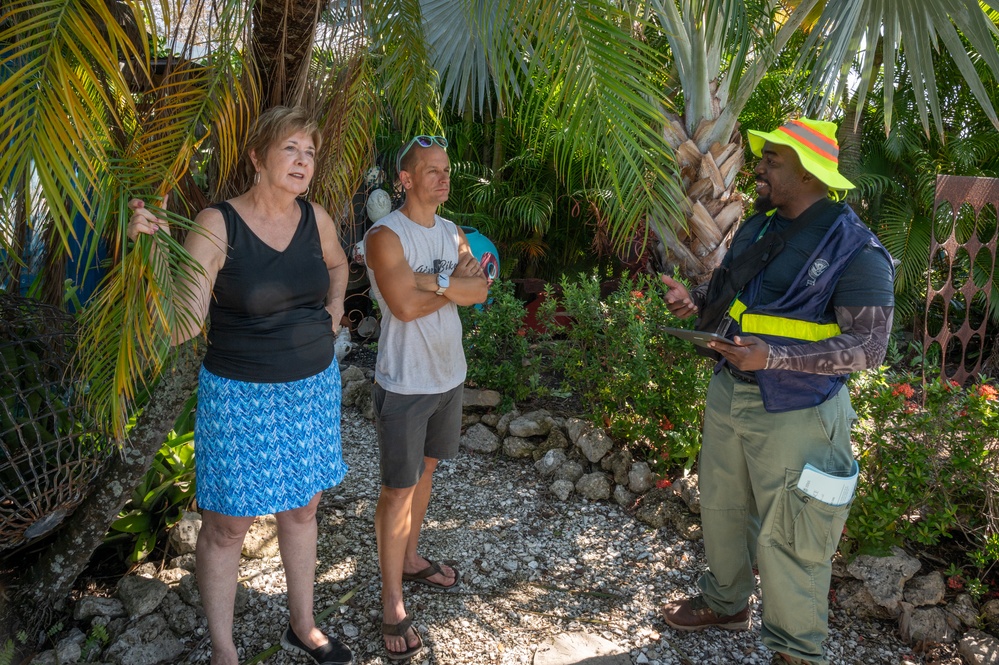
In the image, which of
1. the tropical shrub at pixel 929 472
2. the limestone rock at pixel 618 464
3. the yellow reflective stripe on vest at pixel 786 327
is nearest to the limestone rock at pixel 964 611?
the tropical shrub at pixel 929 472

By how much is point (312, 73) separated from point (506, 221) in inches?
174

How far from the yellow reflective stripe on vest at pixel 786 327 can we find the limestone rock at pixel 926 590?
1410mm

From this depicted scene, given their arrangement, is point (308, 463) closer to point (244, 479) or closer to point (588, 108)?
point (244, 479)

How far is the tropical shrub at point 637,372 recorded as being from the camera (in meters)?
4.06

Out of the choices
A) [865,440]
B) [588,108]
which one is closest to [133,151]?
[588,108]

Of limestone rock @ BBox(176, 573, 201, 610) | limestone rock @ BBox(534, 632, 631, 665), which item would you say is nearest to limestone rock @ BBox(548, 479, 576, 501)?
limestone rock @ BBox(534, 632, 631, 665)

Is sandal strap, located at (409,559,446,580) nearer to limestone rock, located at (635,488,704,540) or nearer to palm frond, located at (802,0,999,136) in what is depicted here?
limestone rock, located at (635,488,704,540)

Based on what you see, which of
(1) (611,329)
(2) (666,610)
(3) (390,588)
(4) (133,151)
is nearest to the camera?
(4) (133,151)

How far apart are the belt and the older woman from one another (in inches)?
58.6

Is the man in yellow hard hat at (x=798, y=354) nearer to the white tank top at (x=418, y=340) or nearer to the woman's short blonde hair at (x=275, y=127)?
the white tank top at (x=418, y=340)

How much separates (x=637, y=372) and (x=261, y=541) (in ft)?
6.81

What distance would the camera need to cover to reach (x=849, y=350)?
2.42m

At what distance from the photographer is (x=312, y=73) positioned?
295 centimetres

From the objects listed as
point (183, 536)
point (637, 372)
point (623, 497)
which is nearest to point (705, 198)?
point (637, 372)
